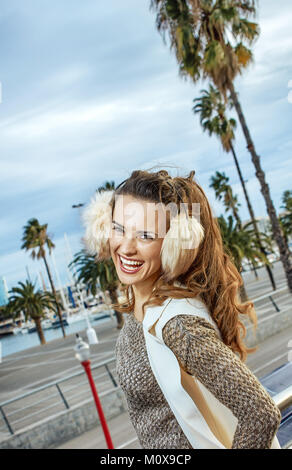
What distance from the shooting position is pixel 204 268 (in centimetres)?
114

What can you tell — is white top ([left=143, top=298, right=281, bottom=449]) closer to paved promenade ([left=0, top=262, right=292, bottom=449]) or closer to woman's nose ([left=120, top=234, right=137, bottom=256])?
woman's nose ([left=120, top=234, right=137, bottom=256])

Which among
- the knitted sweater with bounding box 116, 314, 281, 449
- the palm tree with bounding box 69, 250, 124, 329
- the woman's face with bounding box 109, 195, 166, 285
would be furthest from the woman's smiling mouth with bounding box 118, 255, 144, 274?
the palm tree with bounding box 69, 250, 124, 329

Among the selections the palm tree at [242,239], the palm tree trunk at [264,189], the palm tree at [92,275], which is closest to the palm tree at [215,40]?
the palm tree trunk at [264,189]

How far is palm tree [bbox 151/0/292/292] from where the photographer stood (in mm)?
12914

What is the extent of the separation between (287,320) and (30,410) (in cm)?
699

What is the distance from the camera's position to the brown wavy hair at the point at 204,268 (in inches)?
44.8

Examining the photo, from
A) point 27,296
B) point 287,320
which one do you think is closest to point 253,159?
point 287,320

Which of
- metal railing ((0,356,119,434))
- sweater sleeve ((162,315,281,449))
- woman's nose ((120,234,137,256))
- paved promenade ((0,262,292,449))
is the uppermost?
woman's nose ((120,234,137,256))

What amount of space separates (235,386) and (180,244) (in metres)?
0.33

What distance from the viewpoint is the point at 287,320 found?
41.2ft

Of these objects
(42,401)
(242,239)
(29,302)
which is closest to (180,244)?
(42,401)

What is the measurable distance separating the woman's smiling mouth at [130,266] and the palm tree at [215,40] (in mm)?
12887
